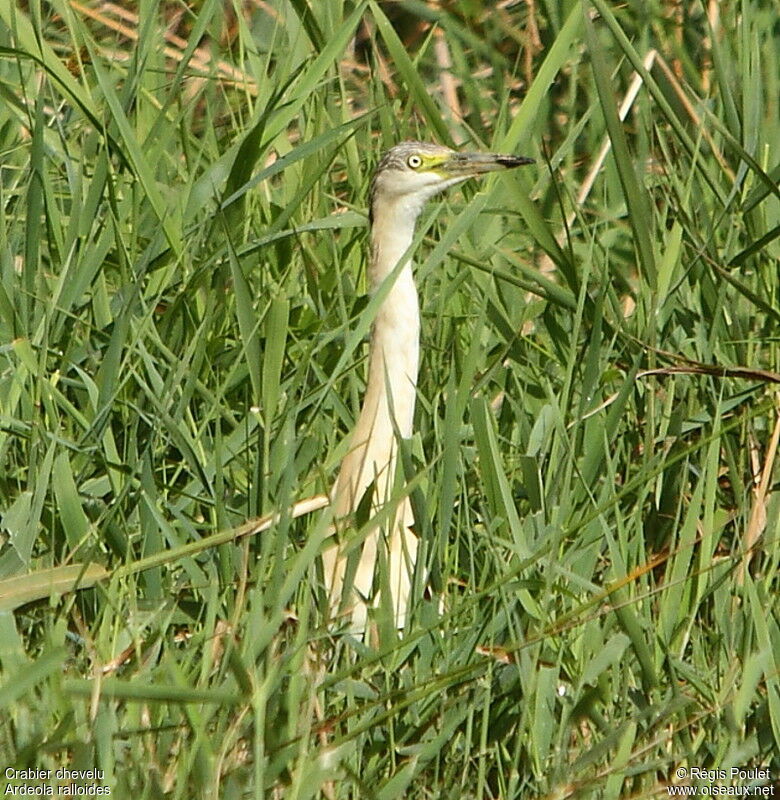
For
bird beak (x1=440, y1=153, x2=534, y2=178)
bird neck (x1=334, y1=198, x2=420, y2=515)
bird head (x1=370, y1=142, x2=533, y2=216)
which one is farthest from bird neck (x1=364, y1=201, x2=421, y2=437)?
bird beak (x1=440, y1=153, x2=534, y2=178)

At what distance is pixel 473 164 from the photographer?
3547mm

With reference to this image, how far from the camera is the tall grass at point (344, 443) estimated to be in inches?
98.4

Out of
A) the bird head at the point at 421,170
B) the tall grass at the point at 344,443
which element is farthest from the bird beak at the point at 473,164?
the tall grass at the point at 344,443

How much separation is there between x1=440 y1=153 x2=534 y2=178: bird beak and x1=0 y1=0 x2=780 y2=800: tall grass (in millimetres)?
133

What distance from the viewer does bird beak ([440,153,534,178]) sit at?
3.54m

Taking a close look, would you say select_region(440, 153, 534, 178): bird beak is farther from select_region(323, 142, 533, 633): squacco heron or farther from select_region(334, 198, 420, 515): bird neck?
select_region(334, 198, 420, 515): bird neck

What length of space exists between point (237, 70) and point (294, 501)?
187cm

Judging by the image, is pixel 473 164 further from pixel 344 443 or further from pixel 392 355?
pixel 344 443

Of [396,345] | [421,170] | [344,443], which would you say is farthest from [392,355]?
[421,170]

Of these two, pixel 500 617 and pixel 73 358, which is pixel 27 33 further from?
pixel 500 617

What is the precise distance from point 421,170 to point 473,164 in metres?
0.11

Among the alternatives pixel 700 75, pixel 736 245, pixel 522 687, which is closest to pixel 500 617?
pixel 522 687

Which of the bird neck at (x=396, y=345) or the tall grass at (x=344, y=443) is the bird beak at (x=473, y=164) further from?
the bird neck at (x=396, y=345)

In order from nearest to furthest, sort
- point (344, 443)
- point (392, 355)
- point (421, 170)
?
point (344, 443) → point (392, 355) → point (421, 170)
